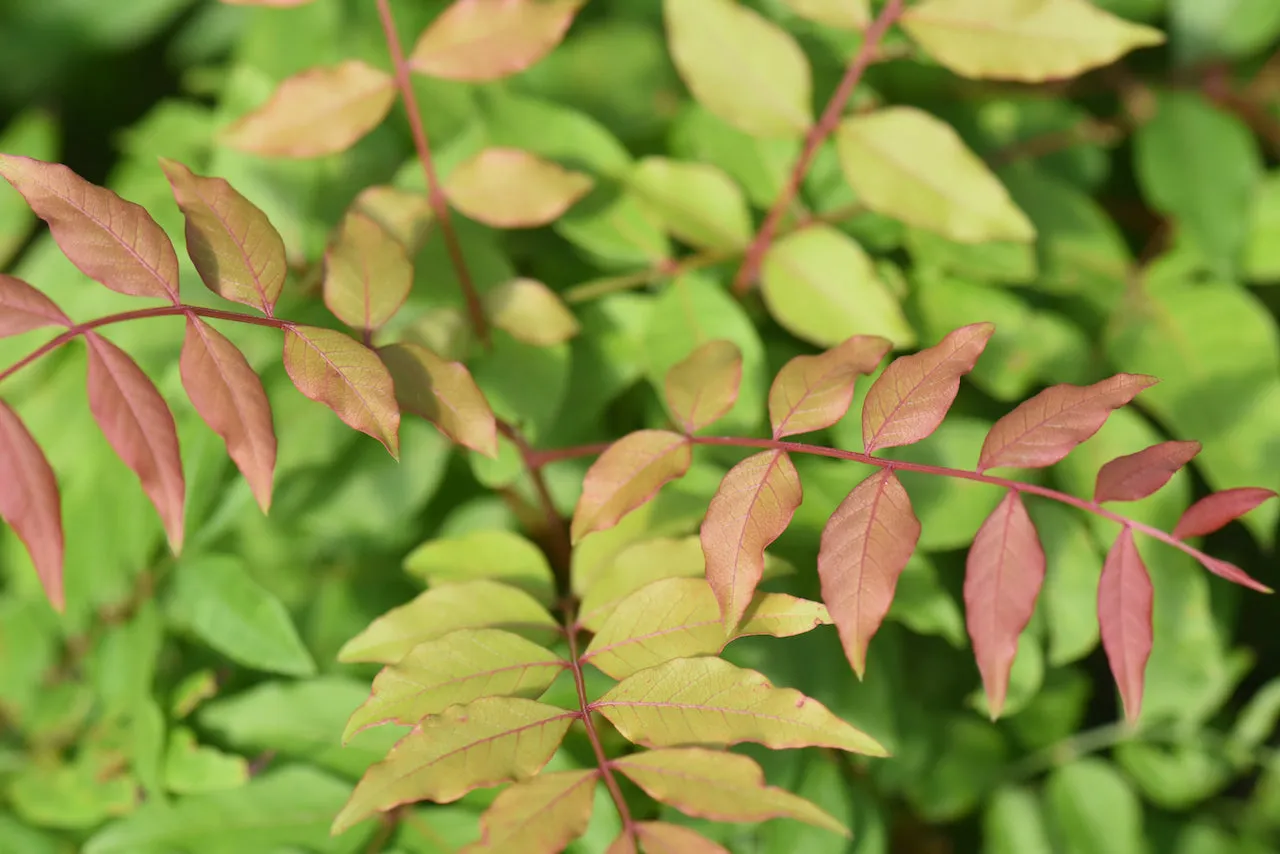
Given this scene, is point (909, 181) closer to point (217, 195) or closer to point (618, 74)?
point (618, 74)

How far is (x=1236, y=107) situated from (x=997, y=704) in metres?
0.94

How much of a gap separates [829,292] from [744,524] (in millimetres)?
372

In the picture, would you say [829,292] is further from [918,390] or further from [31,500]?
[31,500]

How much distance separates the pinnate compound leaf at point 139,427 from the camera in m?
0.55

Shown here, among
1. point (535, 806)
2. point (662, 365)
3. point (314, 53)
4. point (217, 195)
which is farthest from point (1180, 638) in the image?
point (314, 53)

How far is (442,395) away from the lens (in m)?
0.64

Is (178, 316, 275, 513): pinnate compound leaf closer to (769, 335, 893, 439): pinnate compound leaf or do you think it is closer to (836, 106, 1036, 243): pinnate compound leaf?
(769, 335, 893, 439): pinnate compound leaf

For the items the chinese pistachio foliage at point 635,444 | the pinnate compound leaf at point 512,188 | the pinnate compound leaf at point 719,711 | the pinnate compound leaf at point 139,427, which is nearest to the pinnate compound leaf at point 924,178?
the chinese pistachio foliage at point 635,444

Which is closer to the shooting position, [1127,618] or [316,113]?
[1127,618]

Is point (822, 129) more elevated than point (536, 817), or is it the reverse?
point (822, 129)

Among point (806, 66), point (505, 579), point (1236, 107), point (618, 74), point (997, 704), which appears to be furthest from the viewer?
point (1236, 107)

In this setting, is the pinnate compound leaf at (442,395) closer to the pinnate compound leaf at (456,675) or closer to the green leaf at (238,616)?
the pinnate compound leaf at (456,675)

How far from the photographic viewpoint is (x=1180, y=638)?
100 centimetres

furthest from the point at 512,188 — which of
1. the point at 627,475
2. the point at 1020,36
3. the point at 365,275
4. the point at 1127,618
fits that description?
the point at 1127,618
